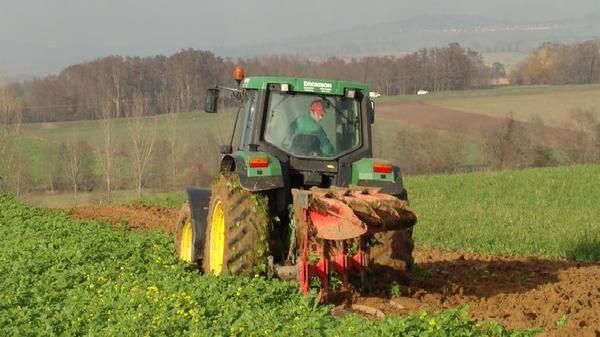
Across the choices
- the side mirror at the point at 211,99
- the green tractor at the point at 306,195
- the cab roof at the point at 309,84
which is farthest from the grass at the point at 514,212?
the side mirror at the point at 211,99

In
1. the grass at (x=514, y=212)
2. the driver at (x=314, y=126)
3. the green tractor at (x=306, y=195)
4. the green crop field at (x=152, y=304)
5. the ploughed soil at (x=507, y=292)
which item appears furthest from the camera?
the grass at (x=514, y=212)

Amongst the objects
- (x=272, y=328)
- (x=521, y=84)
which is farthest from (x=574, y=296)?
(x=521, y=84)

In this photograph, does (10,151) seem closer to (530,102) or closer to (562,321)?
(530,102)

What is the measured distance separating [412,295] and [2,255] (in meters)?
6.14

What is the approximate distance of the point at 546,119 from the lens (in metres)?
49.6

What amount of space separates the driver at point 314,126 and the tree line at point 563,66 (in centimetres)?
4981

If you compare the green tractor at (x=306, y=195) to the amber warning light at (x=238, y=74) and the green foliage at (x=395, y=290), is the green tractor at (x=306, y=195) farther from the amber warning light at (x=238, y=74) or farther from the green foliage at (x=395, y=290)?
the green foliage at (x=395, y=290)

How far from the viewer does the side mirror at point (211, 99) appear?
1071cm

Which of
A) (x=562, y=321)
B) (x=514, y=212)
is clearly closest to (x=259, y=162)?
(x=562, y=321)

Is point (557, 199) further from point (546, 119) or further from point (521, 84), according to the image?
point (521, 84)

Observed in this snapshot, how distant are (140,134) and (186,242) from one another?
34.9 meters

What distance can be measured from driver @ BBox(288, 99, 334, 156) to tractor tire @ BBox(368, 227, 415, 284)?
114cm

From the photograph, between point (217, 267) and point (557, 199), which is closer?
point (217, 267)

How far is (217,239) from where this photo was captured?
1019 cm
